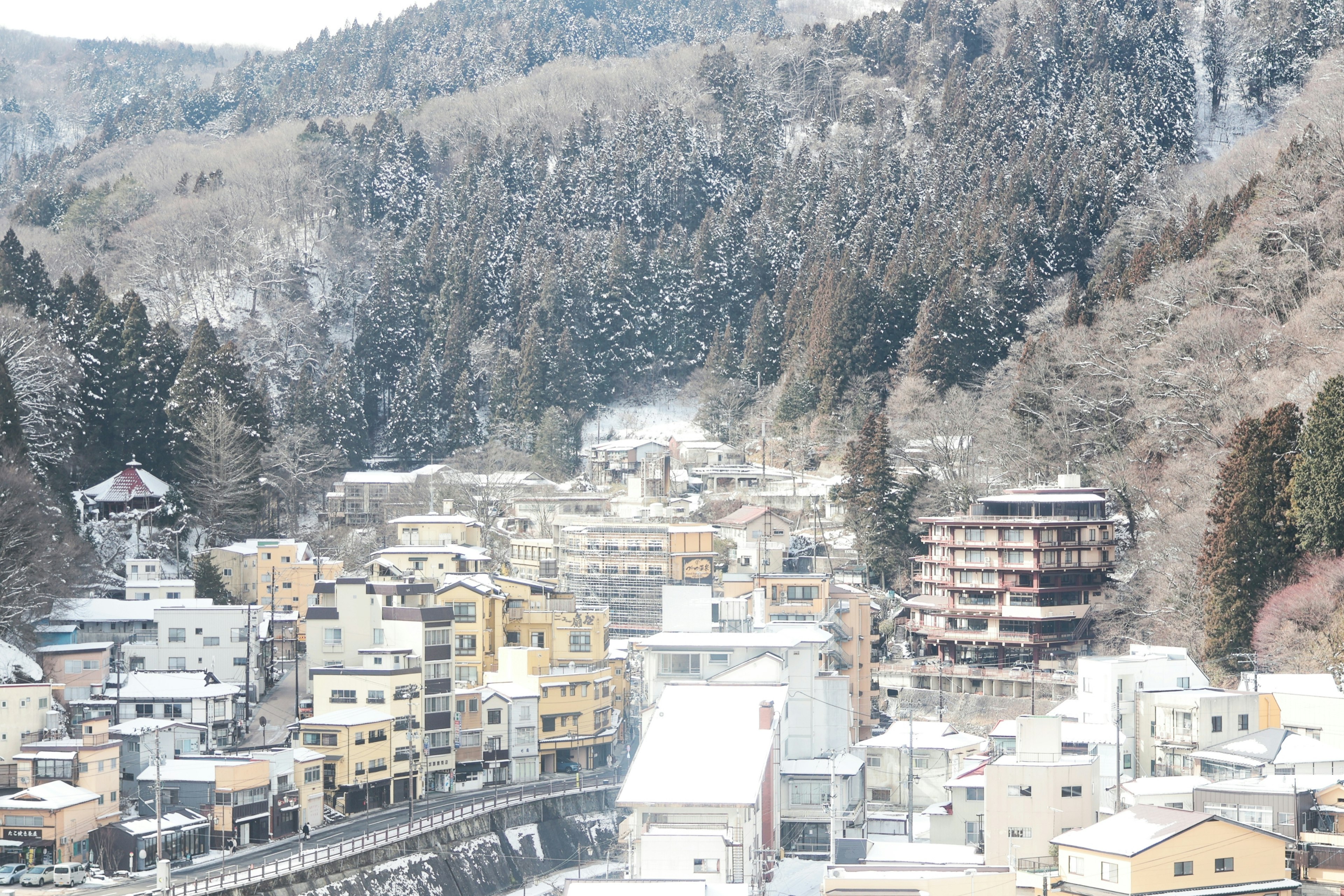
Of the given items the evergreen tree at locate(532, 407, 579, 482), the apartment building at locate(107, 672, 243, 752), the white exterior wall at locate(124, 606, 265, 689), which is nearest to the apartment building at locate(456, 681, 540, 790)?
the apartment building at locate(107, 672, 243, 752)

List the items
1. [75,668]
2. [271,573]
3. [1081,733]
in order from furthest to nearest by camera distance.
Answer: [271,573]
[75,668]
[1081,733]

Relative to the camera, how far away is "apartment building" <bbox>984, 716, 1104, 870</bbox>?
94.7 ft

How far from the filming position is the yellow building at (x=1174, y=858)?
25719mm

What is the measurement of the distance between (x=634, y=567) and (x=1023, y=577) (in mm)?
12662

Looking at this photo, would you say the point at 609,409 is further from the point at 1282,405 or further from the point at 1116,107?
the point at 1282,405

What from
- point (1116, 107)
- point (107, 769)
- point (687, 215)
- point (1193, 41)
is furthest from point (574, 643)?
point (1193, 41)

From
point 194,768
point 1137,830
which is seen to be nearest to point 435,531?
point 194,768

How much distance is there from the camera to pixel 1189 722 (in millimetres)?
33062

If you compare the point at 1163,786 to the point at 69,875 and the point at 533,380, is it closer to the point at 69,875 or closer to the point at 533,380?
the point at 69,875

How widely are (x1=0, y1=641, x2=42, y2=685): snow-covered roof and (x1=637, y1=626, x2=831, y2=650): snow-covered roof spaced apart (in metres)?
14.3

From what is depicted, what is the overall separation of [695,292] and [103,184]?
122 ft

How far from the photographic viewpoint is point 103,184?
9206 centimetres

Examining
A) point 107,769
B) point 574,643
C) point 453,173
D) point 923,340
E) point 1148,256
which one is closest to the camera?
point 107,769

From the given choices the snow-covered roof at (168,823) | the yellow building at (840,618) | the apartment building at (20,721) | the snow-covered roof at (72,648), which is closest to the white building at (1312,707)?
the yellow building at (840,618)
